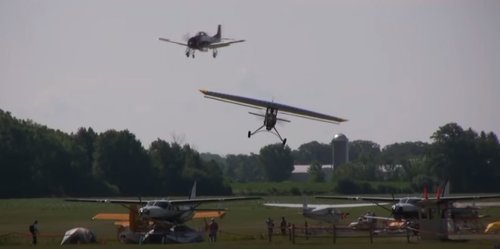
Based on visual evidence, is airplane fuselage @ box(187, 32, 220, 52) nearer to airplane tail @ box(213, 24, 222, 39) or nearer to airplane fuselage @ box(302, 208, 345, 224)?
airplane tail @ box(213, 24, 222, 39)

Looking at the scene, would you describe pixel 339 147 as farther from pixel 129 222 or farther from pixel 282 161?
pixel 129 222

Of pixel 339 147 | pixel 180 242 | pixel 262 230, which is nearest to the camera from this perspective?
pixel 180 242

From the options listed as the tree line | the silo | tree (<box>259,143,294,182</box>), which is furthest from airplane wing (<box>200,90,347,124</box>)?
the silo

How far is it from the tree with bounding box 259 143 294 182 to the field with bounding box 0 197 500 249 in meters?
69.7

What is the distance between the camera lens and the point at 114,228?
65.7 meters

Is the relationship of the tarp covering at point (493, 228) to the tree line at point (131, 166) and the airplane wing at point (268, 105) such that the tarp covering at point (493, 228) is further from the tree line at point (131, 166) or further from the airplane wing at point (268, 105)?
the tree line at point (131, 166)

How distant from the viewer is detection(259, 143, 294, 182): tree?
175000mm

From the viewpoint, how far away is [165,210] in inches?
2255

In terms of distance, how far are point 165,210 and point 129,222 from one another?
87.6 inches

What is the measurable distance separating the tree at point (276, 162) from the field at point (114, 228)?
6973 cm

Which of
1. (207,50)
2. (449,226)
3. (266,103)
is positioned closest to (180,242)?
(266,103)

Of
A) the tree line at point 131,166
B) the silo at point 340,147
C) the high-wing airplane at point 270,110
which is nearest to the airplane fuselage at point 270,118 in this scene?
the high-wing airplane at point 270,110

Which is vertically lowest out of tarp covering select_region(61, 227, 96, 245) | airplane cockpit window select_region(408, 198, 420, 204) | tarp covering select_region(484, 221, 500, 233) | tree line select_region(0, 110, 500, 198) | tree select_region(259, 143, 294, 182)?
tarp covering select_region(61, 227, 96, 245)

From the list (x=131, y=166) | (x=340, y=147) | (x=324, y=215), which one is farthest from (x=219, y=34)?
(x=340, y=147)
